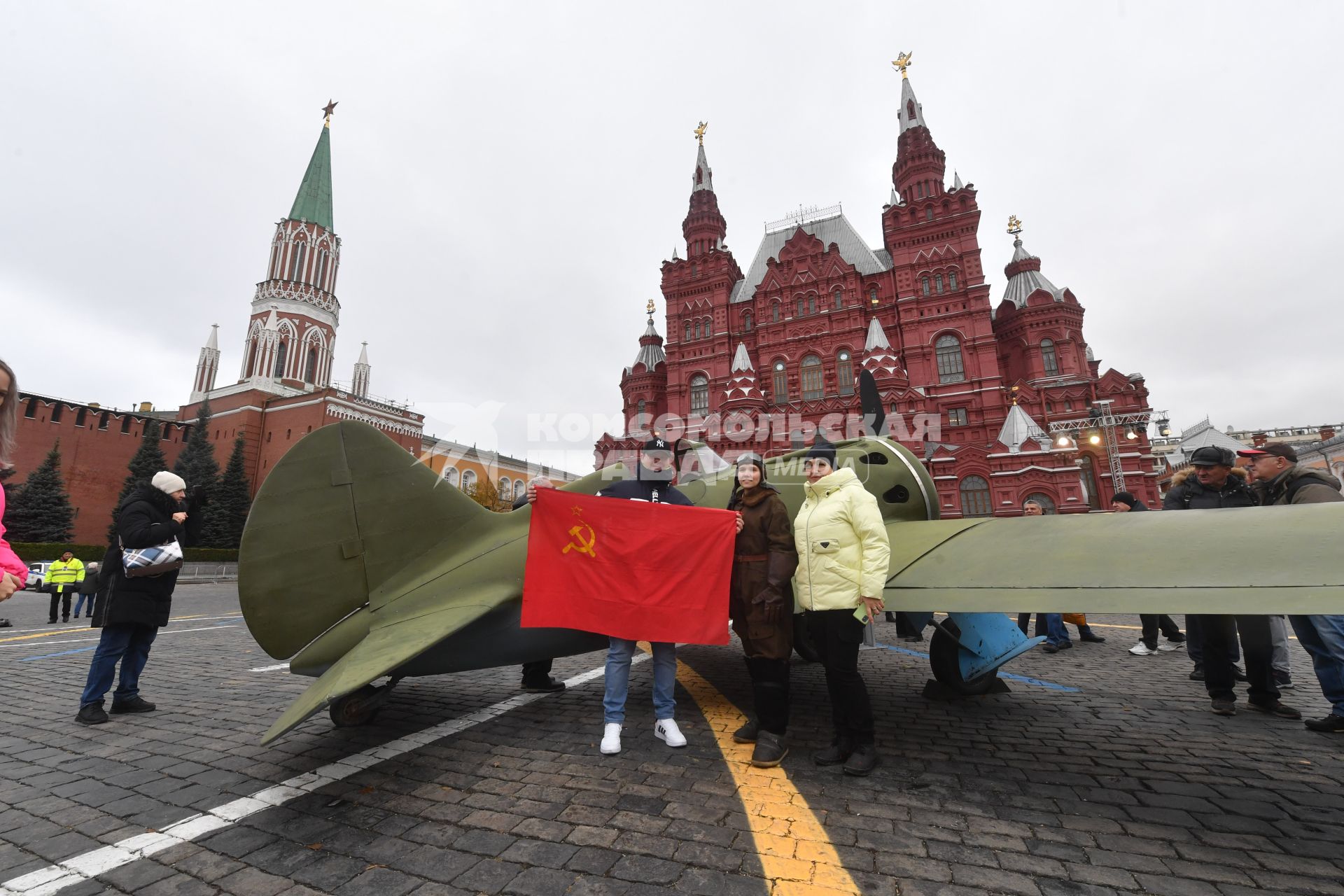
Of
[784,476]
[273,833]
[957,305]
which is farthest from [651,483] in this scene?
[957,305]

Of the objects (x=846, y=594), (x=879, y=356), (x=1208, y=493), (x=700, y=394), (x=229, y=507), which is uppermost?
(x=879, y=356)

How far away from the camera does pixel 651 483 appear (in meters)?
4.48

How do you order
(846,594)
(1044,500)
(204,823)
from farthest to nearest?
(1044,500) < (846,594) < (204,823)

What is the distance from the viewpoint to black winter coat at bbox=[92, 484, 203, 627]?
4758 mm

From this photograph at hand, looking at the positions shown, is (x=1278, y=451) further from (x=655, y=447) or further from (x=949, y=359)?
(x=949, y=359)

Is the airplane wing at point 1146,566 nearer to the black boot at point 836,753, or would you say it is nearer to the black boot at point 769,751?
the black boot at point 836,753

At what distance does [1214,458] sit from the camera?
5.22m

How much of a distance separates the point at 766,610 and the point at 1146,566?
221cm

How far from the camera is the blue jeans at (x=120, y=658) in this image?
457cm

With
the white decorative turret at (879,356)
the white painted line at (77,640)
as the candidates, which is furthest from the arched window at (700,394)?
the white painted line at (77,640)

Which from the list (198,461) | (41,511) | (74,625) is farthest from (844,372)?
(41,511)

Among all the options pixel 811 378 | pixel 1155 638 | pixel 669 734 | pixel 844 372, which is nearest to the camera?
pixel 669 734

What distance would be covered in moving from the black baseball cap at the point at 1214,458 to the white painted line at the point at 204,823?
752cm

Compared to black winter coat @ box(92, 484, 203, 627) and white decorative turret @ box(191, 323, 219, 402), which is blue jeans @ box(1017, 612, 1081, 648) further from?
white decorative turret @ box(191, 323, 219, 402)
